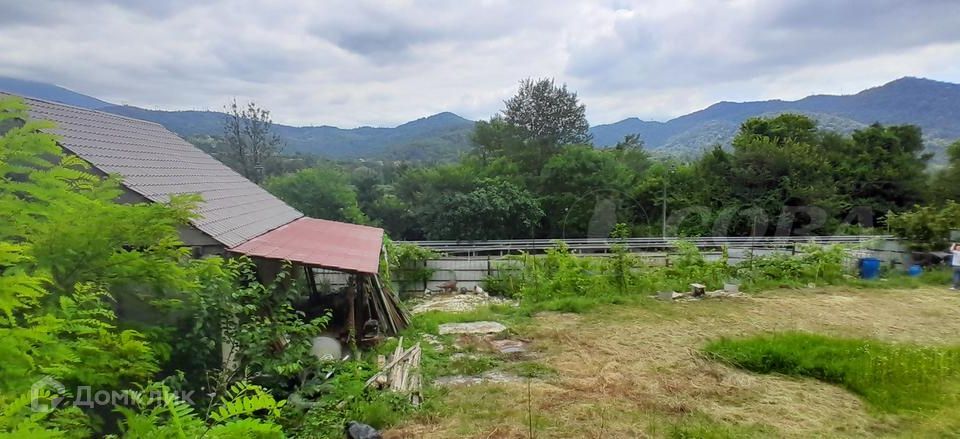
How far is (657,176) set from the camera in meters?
23.6

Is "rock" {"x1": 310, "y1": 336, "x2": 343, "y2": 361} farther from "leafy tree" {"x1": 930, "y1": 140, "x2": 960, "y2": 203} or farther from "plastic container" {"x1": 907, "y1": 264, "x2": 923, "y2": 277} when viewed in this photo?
"leafy tree" {"x1": 930, "y1": 140, "x2": 960, "y2": 203}

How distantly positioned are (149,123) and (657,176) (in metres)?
20.9

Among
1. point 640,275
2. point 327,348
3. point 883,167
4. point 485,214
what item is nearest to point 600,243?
point 485,214

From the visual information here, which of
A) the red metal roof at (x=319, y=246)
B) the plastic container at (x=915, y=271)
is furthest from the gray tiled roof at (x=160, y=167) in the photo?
the plastic container at (x=915, y=271)

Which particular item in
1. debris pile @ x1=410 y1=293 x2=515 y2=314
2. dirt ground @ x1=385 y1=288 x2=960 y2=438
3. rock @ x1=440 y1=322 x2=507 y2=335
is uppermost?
dirt ground @ x1=385 y1=288 x2=960 y2=438

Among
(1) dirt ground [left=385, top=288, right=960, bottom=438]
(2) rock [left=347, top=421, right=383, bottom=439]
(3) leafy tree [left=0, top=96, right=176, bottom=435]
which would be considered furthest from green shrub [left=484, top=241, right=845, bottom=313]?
(3) leafy tree [left=0, top=96, right=176, bottom=435]

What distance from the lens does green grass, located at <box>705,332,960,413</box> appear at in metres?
4.28

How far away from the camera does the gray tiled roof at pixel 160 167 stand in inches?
212

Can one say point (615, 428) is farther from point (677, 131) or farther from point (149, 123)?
point (677, 131)

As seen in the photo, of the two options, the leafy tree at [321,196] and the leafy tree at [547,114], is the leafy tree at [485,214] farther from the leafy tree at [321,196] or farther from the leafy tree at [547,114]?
the leafy tree at [547,114]

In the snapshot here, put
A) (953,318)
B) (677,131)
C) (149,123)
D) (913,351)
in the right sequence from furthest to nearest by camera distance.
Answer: (677,131)
(149,123)
(953,318)
(913,351)

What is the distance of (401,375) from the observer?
15.5 feet

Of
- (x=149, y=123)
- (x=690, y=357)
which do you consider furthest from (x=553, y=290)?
(x=149, y=123)

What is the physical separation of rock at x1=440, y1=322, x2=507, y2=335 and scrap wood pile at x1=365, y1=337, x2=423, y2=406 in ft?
5.80
